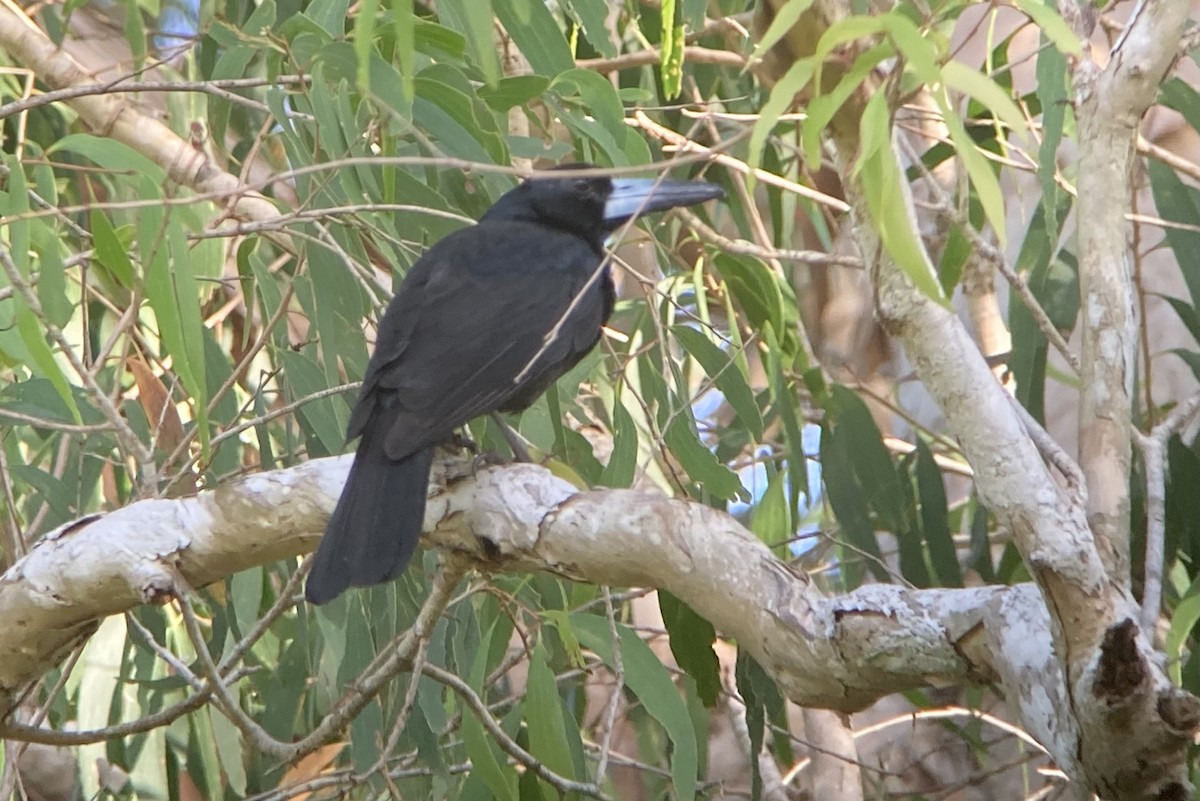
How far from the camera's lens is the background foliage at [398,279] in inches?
70.1

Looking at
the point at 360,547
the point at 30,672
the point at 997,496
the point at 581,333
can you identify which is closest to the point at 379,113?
the point at 581,333

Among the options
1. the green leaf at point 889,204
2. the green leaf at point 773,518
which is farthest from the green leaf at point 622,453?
the green leaf at point 889,204

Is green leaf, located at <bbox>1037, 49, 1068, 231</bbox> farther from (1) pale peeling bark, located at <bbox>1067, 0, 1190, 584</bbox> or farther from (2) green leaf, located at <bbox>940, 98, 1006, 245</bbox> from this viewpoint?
(2) green leaf, located at <bbox>940, 98, 1006, 245</bbox>

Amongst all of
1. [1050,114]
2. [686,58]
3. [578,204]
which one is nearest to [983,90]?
[1050,114]

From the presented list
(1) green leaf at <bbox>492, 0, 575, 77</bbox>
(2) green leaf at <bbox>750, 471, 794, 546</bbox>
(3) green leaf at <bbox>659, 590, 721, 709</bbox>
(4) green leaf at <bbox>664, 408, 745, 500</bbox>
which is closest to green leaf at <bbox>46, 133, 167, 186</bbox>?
(1) green leaf at <bbox>492, 0, 575, 77</bbox>

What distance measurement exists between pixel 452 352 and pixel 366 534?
1.93 ft

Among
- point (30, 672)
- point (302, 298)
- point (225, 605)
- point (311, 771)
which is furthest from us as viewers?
point (311, 771)

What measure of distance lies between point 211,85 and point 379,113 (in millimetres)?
241

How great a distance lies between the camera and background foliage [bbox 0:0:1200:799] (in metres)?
1.78

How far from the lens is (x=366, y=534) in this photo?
5.87ft

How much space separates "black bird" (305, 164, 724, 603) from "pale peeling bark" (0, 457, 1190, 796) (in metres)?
0.07

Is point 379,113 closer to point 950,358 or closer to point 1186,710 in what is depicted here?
point 950,358

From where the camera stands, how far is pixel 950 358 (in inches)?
58.8

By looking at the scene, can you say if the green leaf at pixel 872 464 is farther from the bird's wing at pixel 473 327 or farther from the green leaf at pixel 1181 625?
the green leaf at pixel 1181 625
